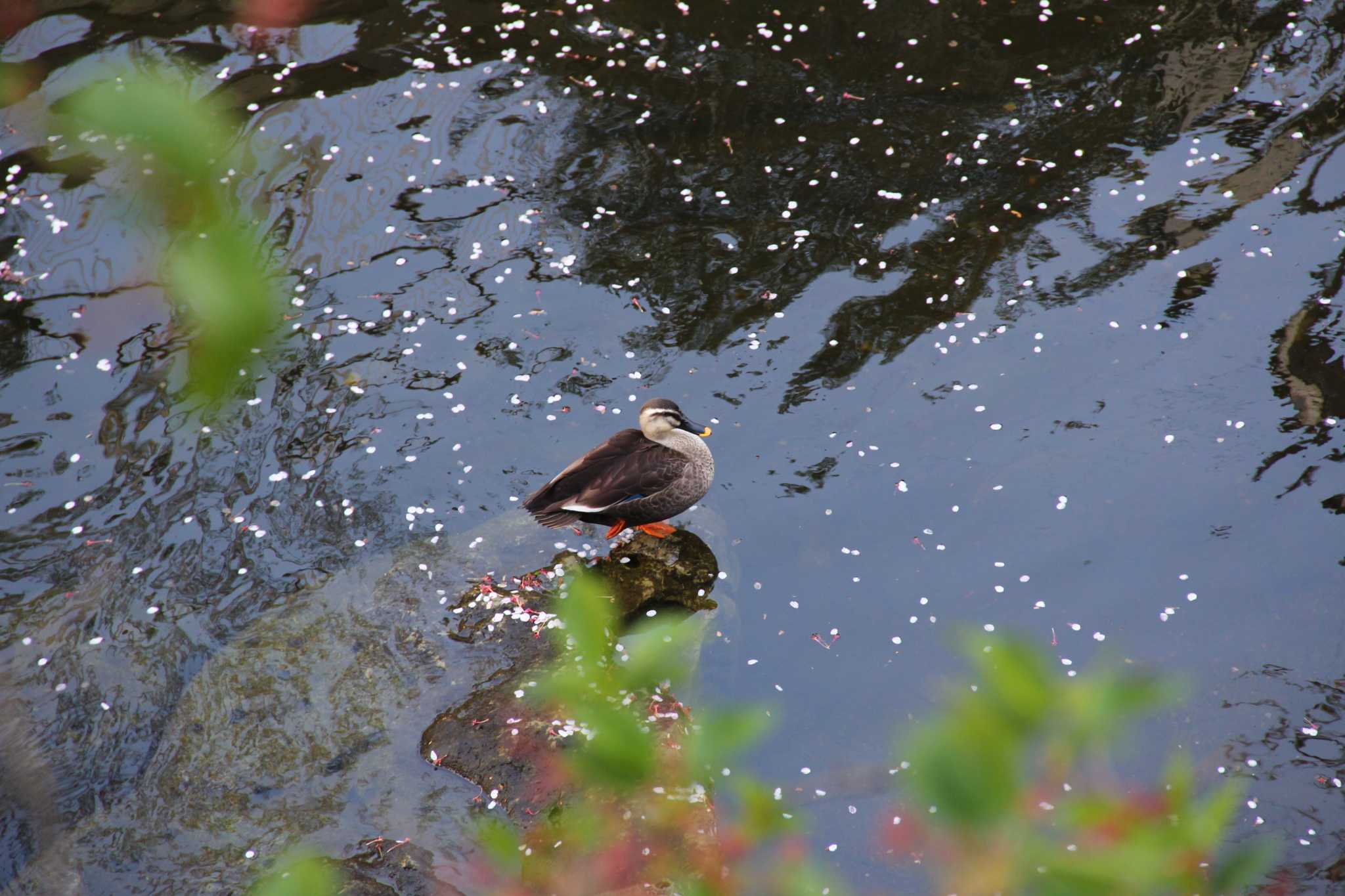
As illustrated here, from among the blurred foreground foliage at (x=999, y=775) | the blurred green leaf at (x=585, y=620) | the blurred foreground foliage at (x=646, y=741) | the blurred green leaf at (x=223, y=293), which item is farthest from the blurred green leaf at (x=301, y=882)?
the blurred green leaf at (x=223, y=293)

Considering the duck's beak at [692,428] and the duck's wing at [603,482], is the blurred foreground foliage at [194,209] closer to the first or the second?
the duck's wing at [603,482]

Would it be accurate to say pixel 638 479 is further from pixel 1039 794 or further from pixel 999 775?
pixel 999 775

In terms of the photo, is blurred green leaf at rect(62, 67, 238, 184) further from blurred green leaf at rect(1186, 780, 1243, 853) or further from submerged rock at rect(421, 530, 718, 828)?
submerged rock at rect(421, 530, 718, 828)

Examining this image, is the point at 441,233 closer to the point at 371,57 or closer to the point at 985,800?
the point at 371,57

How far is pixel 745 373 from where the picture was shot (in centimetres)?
730

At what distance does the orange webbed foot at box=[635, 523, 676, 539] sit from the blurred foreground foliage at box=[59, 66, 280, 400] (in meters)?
5.40

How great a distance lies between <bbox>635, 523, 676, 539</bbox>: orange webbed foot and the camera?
6.45m

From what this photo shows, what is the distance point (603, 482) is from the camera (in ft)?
19.7

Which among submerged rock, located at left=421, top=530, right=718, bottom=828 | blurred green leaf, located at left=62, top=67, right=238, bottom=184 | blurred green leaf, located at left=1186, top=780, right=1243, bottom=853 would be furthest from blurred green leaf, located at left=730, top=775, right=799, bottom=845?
→ submerged rock, located at left=421, top=530, right=718, bottom=828

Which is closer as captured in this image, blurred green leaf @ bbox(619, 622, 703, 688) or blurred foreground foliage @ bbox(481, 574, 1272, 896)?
blurred foreground foliage @ bbox(481, 574, 1272, 896)

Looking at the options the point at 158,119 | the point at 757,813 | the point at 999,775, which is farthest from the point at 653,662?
the point at 158,119

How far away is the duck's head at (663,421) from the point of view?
627 cm

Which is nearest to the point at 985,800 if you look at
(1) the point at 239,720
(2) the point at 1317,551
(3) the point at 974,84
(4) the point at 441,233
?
(1) the point at 239,720

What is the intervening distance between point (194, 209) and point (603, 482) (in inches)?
196
